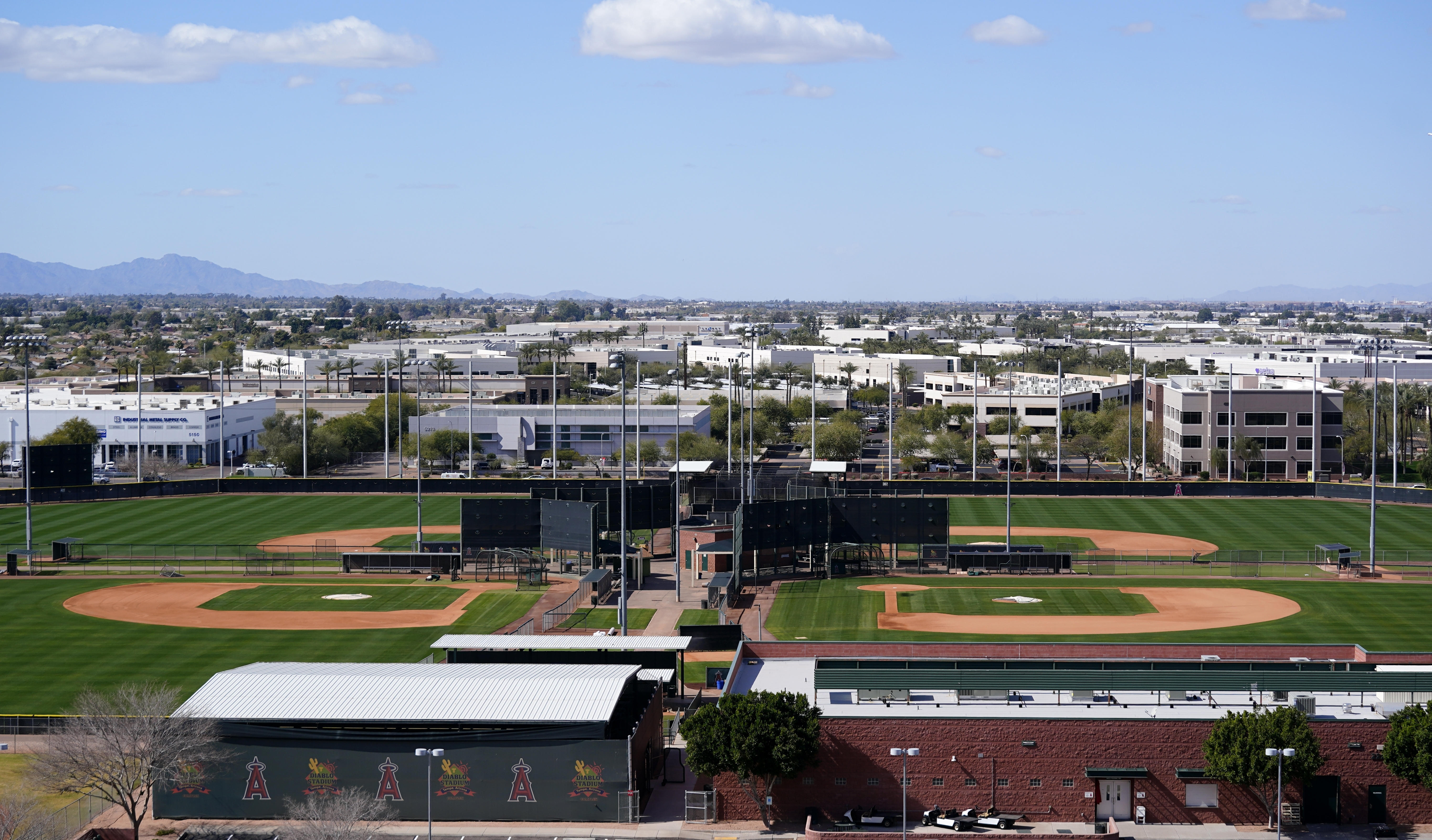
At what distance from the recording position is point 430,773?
111 feet

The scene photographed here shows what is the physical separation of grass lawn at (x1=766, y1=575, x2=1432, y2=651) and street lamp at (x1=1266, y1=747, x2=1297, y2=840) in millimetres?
15010

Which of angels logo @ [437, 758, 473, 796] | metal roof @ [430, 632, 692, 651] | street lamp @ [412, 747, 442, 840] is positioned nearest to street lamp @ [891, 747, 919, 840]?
metal roof @ [430, 632, 692, 651]

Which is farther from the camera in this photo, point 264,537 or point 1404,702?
point 264,537

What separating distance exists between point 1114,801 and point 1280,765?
13.9 feet

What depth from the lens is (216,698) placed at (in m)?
36.4

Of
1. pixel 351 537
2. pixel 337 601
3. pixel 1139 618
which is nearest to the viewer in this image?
pixel 1139 618

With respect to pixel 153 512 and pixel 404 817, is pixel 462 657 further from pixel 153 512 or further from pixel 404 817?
pixel 153 512

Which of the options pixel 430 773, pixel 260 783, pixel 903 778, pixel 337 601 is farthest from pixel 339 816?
pixel 337 601

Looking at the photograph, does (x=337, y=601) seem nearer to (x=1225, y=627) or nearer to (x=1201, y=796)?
(x=1225, y=627)

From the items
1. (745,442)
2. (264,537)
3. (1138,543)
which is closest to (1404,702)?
(1138,543)

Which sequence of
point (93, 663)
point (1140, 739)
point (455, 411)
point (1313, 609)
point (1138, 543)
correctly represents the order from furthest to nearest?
1. point (455, 411)
2. point (1138, 543)
3. point (1313, 609)
4. point (93, 663)
5. point (1140, 739)

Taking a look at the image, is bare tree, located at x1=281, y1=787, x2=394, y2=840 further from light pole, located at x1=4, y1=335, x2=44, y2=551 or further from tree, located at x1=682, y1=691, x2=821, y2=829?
light pole, located at x1=4, y1=335, x2=44, y2=551

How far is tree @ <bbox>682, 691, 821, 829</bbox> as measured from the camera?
33.4 meters

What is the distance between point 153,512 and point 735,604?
46330 mm
